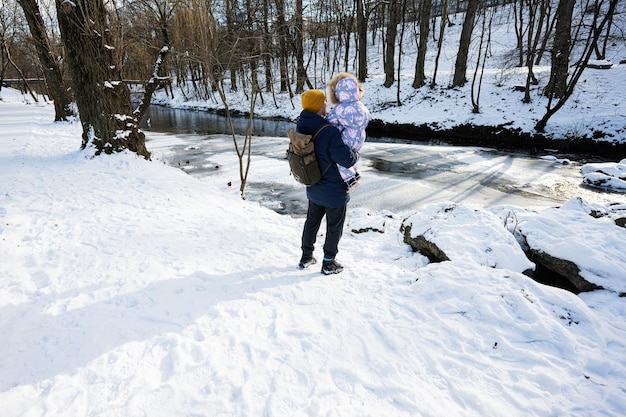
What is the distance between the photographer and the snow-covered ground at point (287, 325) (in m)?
2.03

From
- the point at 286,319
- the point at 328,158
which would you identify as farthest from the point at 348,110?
the point at 286,319

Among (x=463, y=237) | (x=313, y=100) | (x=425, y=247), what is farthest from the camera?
(x=425, y=247)

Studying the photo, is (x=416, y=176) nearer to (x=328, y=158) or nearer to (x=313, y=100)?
(x=328, y=158)

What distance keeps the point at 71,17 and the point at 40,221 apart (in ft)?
16.4

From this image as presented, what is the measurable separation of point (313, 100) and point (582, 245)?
3478 millimetres

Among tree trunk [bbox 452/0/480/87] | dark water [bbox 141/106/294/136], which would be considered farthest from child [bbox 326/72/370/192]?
tree trunk [bbox 452/0/480/87]

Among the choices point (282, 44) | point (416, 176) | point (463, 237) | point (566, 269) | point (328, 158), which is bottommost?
point (566, 269)

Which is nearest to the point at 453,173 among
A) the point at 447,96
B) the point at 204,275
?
the point at 204,275

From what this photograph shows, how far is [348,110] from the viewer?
2.92 m

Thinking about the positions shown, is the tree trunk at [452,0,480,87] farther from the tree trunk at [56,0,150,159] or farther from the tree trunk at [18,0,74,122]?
the tree trunk at [18,0,74,122]

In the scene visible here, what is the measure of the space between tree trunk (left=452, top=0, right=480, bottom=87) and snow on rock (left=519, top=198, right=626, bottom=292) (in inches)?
738

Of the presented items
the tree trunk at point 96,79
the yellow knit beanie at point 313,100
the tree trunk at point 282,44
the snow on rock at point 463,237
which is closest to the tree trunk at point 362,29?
the tree trunk at point 282,44

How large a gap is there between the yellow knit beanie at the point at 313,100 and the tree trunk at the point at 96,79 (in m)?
6.41

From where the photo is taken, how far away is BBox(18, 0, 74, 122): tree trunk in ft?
39.2
